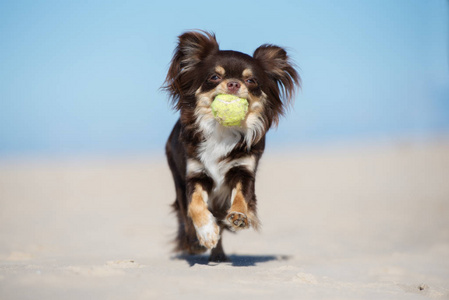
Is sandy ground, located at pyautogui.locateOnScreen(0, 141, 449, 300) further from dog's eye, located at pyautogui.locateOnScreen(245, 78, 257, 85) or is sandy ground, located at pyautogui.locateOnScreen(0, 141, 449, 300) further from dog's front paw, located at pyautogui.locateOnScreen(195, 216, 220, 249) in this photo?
dog's eye, located at pyautogui.locateOnScreen(245, 78, 257, 85)

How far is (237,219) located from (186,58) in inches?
66.3

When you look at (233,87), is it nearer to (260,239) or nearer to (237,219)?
(237,219)

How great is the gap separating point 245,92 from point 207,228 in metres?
1.20

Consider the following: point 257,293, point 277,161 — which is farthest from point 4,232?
point 277,161

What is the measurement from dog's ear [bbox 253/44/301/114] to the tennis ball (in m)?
0.71

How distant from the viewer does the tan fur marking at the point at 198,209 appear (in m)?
4.68

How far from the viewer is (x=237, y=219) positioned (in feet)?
15.0

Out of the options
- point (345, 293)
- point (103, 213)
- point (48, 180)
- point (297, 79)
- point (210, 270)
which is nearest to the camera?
point (345, 293)

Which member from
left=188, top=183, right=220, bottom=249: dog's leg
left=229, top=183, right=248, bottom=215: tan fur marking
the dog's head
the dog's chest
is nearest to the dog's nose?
the dog's head

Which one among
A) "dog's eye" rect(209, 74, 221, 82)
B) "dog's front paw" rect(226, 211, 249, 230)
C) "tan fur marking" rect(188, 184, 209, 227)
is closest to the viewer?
"dog's front paw" rect(226, 211, 249, 230)

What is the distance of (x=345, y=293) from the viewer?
12.4 feet

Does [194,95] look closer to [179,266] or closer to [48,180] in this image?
[179,266]

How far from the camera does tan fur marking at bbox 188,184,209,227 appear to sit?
4684mm

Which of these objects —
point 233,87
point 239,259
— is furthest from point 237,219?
point 239,259
